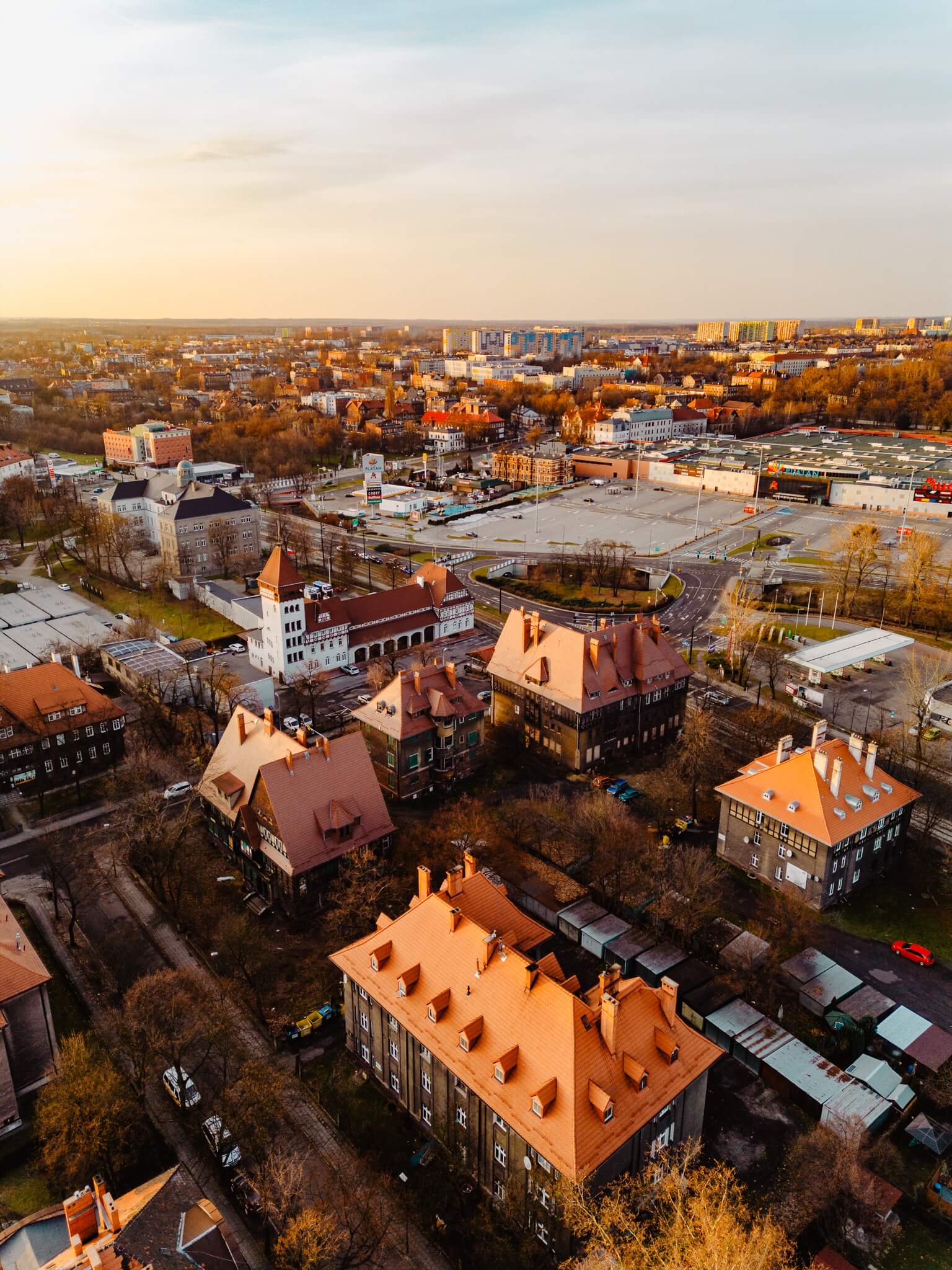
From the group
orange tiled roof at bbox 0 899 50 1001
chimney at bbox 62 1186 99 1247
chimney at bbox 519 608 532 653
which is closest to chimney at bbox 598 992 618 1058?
chimney at bbox 62 1186 99 1247

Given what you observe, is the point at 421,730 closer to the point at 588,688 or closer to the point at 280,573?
the point at 588,688

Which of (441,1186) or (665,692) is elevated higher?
(665,692)

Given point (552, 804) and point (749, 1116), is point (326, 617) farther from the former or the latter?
point (749, 1116)

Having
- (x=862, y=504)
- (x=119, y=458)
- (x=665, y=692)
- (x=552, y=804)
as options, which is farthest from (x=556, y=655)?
(x=119, y=458)

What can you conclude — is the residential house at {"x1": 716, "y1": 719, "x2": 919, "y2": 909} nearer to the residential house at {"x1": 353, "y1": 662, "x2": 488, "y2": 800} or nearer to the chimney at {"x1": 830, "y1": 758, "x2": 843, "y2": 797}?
the chimney at {"x1": 830, "y1": 758, "x2": 843, "y2": 797}

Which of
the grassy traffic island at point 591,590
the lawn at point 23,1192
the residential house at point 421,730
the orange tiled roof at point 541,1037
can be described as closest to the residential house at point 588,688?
the residential house at point 421,730
